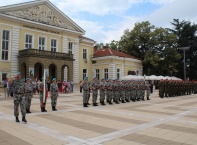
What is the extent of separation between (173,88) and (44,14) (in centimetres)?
2137

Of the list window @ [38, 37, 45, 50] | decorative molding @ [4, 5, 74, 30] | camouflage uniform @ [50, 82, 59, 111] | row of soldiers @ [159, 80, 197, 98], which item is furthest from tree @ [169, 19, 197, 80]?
camouflage uniform @ [50, 82, 59, 111]

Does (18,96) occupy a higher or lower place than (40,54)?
lower

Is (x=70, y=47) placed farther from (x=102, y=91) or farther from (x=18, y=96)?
(x=18, y=96)

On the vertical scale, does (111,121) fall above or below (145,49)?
below

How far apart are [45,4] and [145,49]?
2404cm

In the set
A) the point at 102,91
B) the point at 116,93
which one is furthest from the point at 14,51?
the point at 102,91

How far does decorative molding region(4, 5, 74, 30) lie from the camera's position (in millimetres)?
31500

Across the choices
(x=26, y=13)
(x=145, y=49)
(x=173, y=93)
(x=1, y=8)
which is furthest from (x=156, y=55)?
(x=1, y=8)

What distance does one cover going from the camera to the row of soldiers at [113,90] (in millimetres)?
14373

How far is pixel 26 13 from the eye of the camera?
1258 inches

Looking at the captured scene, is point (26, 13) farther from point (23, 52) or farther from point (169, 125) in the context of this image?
point (169, 125)

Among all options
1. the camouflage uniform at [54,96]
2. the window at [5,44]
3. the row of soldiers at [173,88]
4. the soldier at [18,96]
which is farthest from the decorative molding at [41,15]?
the soldier at [18,96]

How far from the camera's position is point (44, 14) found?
34188mm

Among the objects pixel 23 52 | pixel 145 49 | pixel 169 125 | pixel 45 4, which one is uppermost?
pixel 45 4
